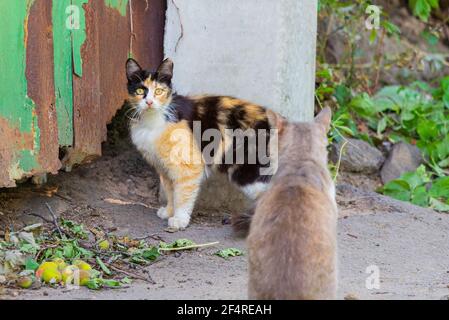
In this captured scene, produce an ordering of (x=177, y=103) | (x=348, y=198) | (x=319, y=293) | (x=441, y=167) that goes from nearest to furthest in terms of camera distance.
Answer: (x=319, y=293) → (x=177, y=103) → (x=348, y=198) → (x=441, y=167)

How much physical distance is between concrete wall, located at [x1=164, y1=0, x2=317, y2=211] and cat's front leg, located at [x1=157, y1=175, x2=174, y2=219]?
1.17 ft

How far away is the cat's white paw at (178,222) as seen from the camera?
6.30 metres

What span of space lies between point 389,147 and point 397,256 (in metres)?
3.16

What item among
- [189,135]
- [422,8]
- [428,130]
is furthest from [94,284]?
[422,8]

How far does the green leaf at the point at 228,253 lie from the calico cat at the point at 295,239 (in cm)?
159

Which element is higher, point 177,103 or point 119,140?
point 177,103

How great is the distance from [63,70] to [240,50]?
147 cm

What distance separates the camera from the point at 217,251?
581 centimetres

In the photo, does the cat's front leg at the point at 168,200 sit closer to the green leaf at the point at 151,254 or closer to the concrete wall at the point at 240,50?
the concrete wall at the point at 240,50

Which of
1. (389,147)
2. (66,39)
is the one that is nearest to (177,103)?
(66,39)

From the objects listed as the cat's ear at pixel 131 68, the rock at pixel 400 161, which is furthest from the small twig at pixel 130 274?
the rock at pixel 400 161

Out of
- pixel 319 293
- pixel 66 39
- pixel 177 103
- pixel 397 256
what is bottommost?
pixel 397 256

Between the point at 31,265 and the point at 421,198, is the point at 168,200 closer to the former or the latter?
the point at 31,265

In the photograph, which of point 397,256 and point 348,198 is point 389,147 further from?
point 397,256
